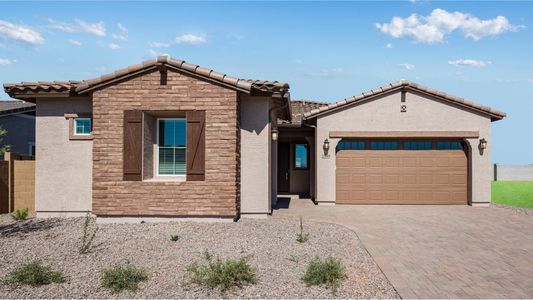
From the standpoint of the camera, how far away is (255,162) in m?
10.7

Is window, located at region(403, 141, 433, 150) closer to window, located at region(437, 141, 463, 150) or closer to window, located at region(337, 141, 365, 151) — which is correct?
window, located at region(437, 141, 463, 150)

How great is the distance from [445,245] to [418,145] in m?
7.06

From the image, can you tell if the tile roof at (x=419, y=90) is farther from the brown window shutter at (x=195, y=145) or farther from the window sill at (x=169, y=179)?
the window sill at (x=169, y=179)

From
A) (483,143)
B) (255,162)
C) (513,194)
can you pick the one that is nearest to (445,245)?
(255,162)

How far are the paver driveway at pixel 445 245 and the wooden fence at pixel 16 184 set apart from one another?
305 inches

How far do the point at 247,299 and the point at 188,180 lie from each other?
5.27 m

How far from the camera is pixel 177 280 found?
5758mm

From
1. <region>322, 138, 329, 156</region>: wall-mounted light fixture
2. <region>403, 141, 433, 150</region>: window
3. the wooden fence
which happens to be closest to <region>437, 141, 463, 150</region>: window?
<region>403, 141, 433, 150</region>: window

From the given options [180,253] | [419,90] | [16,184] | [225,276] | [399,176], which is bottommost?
[180,253]

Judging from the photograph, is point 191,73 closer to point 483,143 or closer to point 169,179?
point 169,179

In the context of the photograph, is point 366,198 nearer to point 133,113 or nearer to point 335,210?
point 335,210

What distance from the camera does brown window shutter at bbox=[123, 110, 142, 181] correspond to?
9914mm

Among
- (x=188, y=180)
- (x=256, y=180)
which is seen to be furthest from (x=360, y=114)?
(x=188, y=180)

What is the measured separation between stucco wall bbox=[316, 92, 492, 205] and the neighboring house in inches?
577
